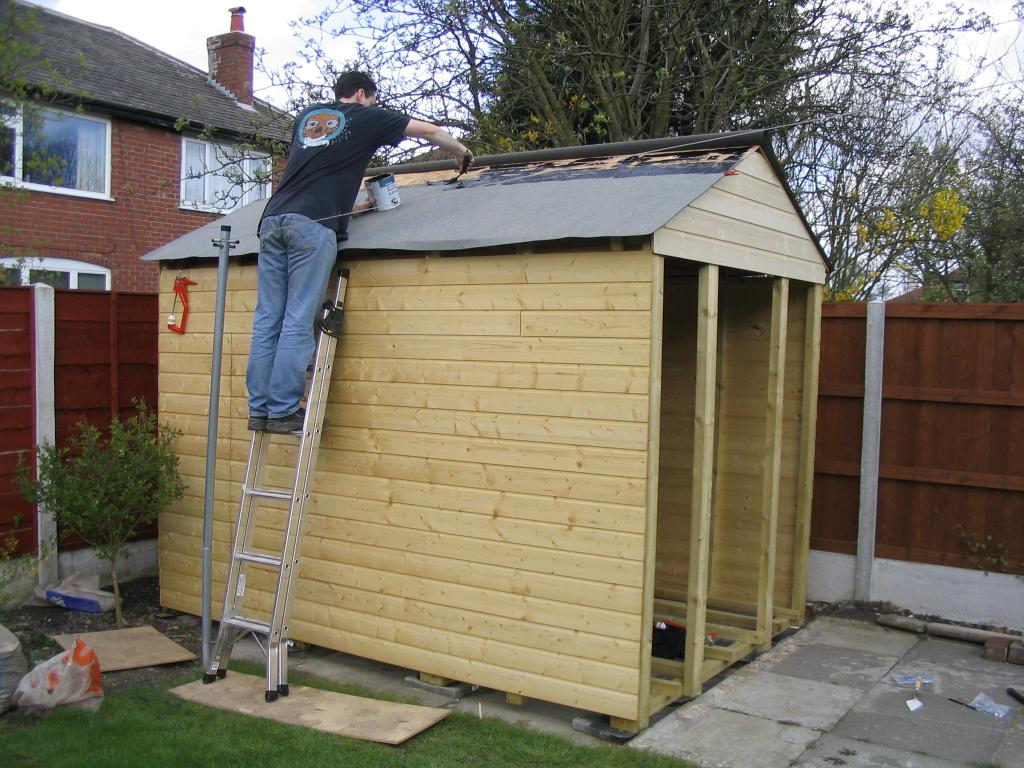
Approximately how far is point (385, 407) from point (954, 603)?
13.1 feet

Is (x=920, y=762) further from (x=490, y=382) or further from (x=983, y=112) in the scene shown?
(x=983, y=112)

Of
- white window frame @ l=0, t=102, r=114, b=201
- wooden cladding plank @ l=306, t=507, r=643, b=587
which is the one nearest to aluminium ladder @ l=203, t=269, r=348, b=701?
wooden cladding plank @ l=306, t=507, r=643, b=587

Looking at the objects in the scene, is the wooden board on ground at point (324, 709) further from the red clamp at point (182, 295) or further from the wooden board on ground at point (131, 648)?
the red clamp at point (182, 295)

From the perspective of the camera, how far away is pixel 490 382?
4.75 meters

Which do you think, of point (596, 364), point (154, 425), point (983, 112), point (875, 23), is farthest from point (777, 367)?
point (983, 112)

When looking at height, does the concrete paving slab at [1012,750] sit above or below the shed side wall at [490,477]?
below

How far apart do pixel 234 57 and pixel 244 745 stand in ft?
57.6

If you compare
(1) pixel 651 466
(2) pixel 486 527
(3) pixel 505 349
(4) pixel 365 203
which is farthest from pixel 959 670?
(4) pixel 365 203

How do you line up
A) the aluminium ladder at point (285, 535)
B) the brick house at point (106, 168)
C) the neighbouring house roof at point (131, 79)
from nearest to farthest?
the aluminium ladder at point (285, 535), the brick house at point (106, 168), the neighbouring house roof at point (131, 79)

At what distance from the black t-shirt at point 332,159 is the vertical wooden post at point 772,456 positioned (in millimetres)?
2449

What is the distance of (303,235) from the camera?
502cm

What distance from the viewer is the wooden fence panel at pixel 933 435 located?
6055 millimetres

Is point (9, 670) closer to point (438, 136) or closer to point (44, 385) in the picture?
point (44, 385)

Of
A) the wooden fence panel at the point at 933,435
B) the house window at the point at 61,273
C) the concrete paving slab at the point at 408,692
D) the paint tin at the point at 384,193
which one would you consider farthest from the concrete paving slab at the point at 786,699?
the house window at the point at 61,273
